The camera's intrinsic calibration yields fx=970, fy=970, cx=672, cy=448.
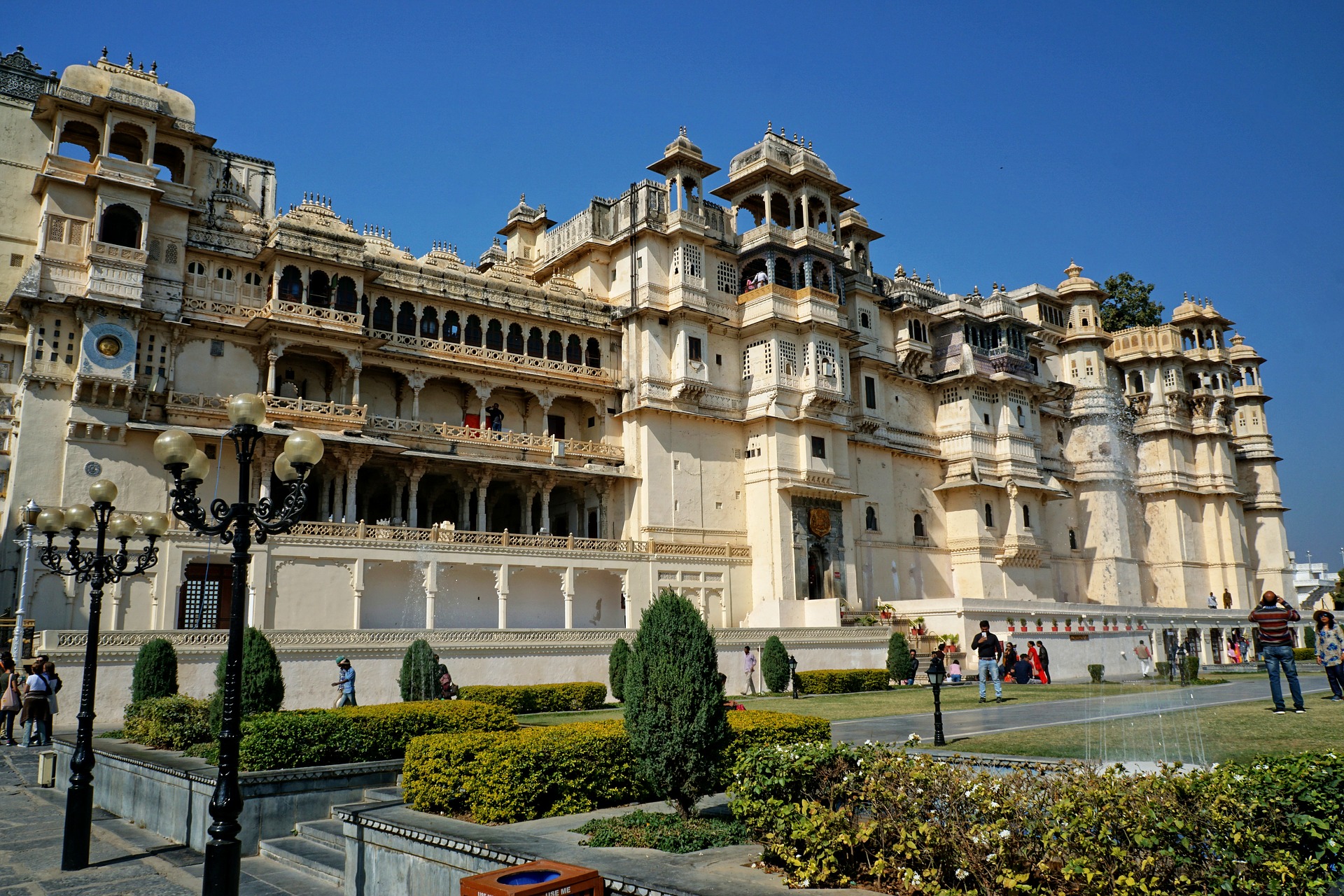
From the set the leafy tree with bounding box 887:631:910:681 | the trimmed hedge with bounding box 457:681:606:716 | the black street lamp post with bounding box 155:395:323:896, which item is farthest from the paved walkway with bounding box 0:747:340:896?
the leafy tree with bounding box 887:631:910:681

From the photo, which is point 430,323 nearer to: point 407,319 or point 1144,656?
point 407,319

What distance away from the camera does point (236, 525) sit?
9344mm

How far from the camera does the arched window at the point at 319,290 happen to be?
1387 inches

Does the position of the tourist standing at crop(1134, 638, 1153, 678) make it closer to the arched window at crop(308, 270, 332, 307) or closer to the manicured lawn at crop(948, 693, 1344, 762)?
the manicured lawn at crop(948, 693, 1344, 762)

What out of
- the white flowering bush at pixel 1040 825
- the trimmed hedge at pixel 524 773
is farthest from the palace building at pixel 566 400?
the white flowering bush at pixel 1040 825

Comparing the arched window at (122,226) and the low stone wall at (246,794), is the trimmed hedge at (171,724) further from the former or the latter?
the arched window at (122,226)


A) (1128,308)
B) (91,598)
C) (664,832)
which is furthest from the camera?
(1128,308)

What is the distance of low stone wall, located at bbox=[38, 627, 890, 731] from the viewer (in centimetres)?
2386

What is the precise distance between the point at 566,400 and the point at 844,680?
58.3 ft

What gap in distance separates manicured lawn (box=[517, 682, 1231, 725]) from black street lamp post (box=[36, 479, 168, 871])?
8.64 meters

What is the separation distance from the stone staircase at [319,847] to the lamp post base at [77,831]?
1945 mm

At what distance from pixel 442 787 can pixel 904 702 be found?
56.1 feet

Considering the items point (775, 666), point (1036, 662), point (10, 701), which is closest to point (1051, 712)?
point (775, 666)

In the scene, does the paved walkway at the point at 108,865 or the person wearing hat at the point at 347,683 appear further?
the person wearing hat at the point at 347,683
